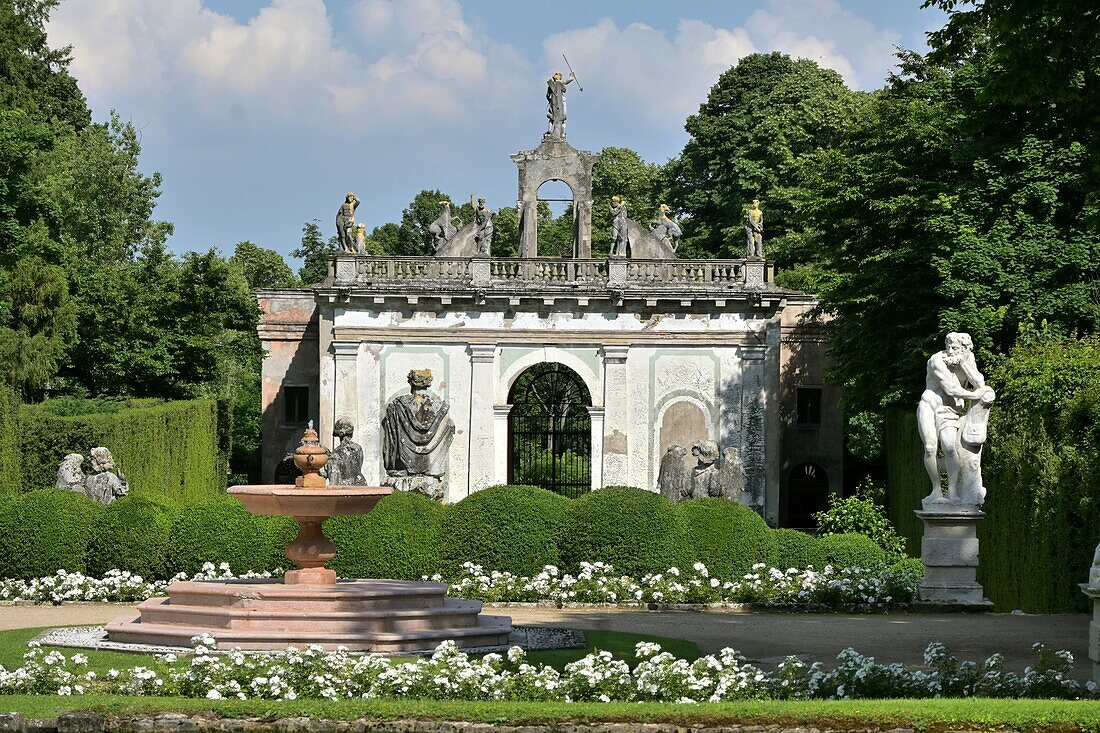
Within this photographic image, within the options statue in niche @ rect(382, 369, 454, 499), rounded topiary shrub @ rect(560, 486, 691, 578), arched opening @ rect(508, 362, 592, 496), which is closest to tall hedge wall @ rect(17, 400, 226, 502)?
statue in niche @ rect(382, 369, 454, 499)

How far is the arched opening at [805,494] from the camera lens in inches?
1937

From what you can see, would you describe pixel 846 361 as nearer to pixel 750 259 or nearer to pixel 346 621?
pixel 750 259

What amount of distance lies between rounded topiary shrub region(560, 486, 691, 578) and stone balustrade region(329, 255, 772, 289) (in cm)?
2041

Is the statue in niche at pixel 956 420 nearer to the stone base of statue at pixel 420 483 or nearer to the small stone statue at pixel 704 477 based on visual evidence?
the small stone statue at pixel 704 477

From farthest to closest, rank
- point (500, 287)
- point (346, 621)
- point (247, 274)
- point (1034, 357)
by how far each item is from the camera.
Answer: point (247, 274) < point (500, 287) < point (1034, 357) < point (346, 621)

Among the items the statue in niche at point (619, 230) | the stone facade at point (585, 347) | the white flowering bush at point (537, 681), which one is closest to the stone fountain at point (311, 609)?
the white flowering bush at point (537, 681)

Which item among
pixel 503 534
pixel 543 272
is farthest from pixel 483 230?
pixel 503 534

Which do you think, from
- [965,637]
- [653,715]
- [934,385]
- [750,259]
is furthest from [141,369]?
[653,715]

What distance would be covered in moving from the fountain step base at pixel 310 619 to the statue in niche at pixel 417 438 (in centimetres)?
1638

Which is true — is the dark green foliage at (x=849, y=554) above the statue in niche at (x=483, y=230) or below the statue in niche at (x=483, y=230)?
below

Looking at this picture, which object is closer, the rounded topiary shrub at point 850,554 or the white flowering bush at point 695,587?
the white flowering bush at point 695,587

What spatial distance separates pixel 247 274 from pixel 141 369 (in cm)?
2701

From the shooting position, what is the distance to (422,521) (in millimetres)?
23391

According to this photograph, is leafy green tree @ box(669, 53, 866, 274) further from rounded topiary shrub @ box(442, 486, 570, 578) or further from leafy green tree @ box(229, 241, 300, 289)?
rounded topiary shrub @ box(442, 486, 570, 578)
